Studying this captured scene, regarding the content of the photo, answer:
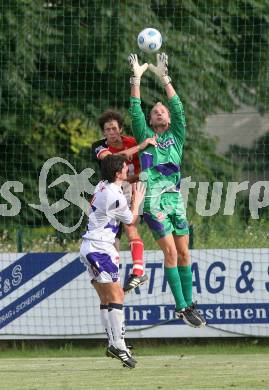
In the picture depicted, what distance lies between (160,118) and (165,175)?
550 millimetres

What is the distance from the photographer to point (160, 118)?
467 inches

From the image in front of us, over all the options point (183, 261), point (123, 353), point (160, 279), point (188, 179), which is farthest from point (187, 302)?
point (188, 179)

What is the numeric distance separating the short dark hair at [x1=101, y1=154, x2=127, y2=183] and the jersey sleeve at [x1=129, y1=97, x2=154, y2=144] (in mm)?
854

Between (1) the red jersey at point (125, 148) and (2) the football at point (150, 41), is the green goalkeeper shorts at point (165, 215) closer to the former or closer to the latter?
(1) the red jersey at point (125, 148)

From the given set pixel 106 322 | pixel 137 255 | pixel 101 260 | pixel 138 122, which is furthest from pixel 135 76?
pixel 106 322

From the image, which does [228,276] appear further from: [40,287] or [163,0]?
[163,0]

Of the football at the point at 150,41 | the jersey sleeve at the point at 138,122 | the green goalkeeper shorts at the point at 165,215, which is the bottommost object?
the green goalkeeper shorts at the point at 165,215

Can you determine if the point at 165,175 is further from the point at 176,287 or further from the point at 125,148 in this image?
the point at 176,287

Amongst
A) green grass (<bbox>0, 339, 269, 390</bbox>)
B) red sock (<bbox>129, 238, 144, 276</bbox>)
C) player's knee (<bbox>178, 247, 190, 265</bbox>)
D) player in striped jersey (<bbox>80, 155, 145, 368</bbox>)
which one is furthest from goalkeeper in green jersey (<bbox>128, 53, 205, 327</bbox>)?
green grass (<bbox>0, 339, 269, 390</bbox>)

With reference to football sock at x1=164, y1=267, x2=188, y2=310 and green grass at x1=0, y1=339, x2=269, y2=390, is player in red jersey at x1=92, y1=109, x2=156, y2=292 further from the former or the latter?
green grass at x1=0, y1=339, x2=269, y2=390

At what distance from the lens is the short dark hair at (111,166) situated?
430 inches

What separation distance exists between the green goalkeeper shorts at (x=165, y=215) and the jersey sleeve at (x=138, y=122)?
1.93ft

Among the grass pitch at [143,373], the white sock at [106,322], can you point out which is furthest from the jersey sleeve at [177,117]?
the grass pitch at [143,373]

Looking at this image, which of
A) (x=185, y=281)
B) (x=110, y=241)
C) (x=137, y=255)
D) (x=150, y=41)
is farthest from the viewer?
(x=150, y=41)
